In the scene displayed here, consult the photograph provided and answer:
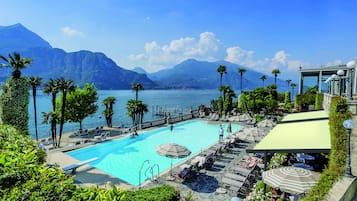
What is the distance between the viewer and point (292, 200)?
7.58 meters

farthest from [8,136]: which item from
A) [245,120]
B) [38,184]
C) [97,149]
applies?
[245,120]

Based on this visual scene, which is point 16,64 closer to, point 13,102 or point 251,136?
point 13,102

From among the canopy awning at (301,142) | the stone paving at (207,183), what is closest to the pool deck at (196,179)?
the stone paving at (207,183)

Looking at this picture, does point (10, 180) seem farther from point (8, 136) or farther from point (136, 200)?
point (136, 200)

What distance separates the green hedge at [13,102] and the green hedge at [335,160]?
14681 mm

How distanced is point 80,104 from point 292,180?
32571 mm

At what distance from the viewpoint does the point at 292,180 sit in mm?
7305

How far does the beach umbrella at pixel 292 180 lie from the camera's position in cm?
703

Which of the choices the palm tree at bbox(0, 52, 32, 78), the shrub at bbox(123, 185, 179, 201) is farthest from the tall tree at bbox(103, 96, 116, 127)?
the shrub at bbox(123, 185, 179, 201)

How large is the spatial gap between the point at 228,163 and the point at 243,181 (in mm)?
4012

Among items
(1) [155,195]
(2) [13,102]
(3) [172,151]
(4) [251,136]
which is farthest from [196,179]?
(2) [13,102]

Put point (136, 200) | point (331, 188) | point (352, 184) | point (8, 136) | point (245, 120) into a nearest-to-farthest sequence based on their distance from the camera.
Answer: point (8, 136)
point (331, 188)
point (352, 184)
point (136, 200)
point (245, 120)

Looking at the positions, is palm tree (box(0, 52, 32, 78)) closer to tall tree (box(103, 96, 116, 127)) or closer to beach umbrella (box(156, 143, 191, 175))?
beach umbrella (box(156, 143, 191, 175))

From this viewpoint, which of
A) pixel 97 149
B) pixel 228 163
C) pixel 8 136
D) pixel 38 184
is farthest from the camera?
pixel 97 149
